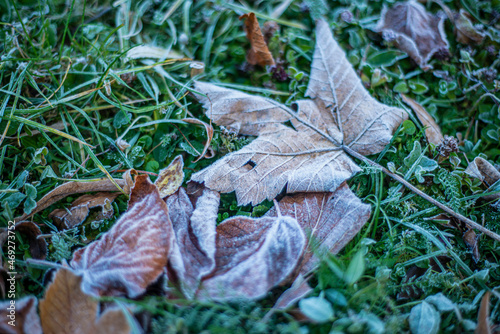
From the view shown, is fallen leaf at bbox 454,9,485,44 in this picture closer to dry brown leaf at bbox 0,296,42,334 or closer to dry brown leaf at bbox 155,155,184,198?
dry brown leaf at bbox 155,155,184,198

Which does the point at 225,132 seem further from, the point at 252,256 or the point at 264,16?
the point at 264,16

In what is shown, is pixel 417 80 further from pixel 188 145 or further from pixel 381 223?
pixel 188 145

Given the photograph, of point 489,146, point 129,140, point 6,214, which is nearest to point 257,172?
point 129,140

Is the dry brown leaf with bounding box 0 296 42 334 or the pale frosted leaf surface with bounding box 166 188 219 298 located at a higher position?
the pale frosted leaf surface with bounding box 166 188 219 298

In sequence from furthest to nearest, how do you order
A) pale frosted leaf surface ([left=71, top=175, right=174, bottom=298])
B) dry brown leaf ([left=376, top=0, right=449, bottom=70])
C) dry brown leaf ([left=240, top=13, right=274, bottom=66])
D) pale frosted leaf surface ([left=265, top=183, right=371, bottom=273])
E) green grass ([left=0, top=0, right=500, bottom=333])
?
1. dry brown leaf ([left=376, top=0, right=449, bottom=70])
2. dry brown leaf ([left=240, top=13, right=274, bottom=66])
3. pale frosted leaf surface ([left=265, top=183, right=371, bottom=273])
4. green grass ([left=0, top=0, right=500, bottom=333])
5. pale frosted leaf surface ([left=71, top=175, right=174, bottom=298])

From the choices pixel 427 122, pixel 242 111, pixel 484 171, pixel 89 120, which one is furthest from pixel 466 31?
pixel 89 120

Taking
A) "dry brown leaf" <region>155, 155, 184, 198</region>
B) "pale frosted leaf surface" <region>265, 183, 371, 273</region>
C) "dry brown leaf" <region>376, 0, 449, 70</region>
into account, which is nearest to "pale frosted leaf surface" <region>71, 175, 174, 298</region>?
"dry brown leaf" <region>155, 155, 184, 198</region>

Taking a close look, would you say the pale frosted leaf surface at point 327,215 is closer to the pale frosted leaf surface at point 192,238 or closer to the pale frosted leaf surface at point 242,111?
the pale frosted leaf surface at point 192,238
